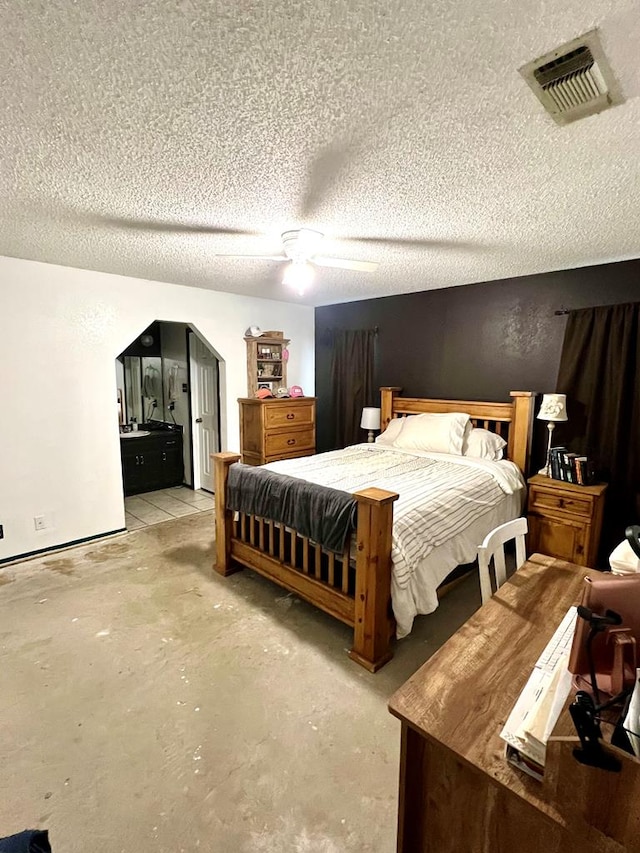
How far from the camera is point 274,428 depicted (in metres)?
4.49

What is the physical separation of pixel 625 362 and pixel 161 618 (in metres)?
3.65

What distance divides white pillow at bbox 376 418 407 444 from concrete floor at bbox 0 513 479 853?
5.39 ft

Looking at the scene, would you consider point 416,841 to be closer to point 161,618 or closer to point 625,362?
point 161,618

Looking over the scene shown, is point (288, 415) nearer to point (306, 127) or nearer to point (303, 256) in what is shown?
point (303, 256)

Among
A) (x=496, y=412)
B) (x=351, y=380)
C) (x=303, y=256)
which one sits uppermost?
(x=303, y=256)

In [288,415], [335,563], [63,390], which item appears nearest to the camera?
[335,563]

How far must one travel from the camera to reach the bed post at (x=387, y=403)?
4.42 metres

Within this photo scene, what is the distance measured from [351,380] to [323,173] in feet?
10.6

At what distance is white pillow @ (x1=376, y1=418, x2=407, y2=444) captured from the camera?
4102 mm

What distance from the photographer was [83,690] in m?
1.96

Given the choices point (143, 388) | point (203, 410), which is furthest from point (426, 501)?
point (143, 388)

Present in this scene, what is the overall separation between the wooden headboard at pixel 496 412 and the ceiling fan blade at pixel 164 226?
2433mm

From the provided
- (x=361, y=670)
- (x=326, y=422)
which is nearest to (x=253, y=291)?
(x=326, y=422)

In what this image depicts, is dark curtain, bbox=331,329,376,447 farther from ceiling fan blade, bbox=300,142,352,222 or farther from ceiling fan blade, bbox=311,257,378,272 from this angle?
ceiling fan blade, bbox=300,142,352,222
